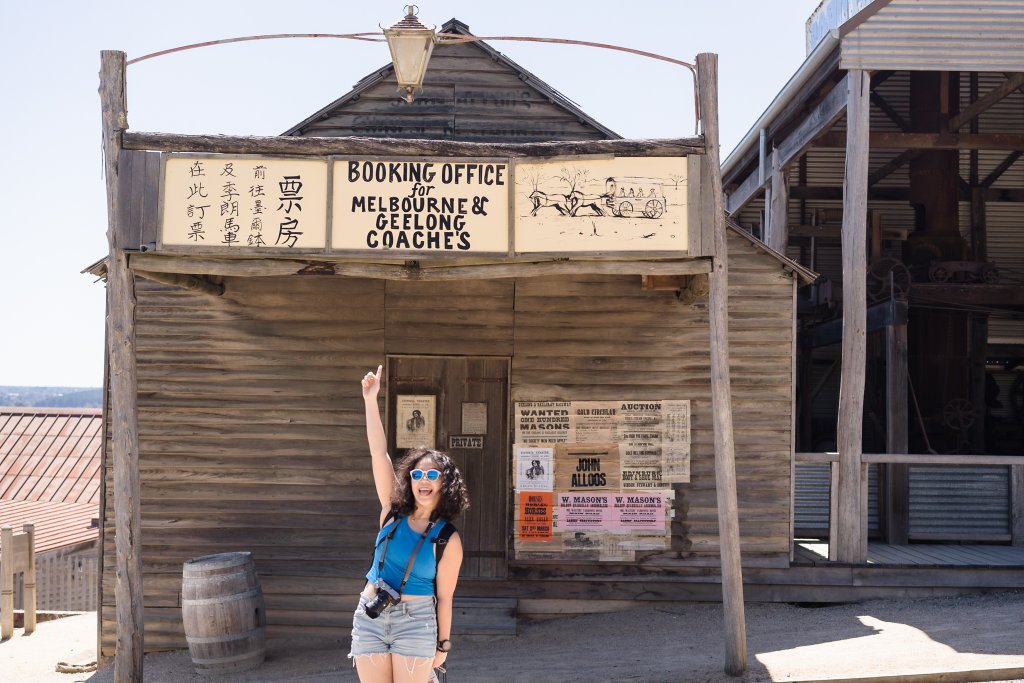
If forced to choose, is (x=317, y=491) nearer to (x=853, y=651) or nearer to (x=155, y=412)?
(x=155, y=412)

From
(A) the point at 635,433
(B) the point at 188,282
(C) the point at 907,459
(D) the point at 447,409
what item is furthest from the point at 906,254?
(B) the point at 188,282

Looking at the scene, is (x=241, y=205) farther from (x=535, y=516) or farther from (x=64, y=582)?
(x=64, y=582)

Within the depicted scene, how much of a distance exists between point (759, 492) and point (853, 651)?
204cm

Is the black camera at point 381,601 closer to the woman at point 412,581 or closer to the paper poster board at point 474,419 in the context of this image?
the woman at point 412,581

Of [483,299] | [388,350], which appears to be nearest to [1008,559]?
[483,299]

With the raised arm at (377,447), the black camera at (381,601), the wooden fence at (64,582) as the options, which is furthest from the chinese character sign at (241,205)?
the wooden fence at (64,582)

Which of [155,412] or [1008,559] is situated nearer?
[155,412]

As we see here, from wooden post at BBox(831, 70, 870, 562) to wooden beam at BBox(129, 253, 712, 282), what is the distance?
3.53 m

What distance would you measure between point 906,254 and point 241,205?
11083 millimetres

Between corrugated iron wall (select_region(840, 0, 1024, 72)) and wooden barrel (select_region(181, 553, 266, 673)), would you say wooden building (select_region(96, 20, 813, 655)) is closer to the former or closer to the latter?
wooden barrel (select_region(181, 553, 266, 673))

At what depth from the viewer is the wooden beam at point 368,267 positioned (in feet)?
20.7

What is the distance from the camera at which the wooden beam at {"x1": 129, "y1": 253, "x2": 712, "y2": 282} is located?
6.30 metres

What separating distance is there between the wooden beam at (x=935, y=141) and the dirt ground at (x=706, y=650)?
578 centimetres

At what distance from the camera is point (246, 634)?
7547 mm
